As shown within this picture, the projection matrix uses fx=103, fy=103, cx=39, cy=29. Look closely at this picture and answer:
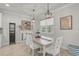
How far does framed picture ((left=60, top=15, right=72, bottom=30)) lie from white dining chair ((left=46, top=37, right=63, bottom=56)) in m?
0.25

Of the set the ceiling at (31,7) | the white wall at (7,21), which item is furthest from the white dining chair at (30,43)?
the ceiling at (31,7)

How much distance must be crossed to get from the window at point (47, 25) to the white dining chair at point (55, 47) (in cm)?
27

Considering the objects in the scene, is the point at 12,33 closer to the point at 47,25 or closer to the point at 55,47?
the point at 47,25

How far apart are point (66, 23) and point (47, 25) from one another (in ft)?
1.34

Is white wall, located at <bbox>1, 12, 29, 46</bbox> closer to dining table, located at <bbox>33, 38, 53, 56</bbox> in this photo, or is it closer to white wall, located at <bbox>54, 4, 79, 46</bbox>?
dining table, located at <bbox>33, 38, 53, 56</bbox>

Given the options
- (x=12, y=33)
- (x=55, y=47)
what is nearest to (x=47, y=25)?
(x=55, y=47)

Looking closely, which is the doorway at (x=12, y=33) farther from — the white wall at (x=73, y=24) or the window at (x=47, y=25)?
the white wall at (x=73, y=24)

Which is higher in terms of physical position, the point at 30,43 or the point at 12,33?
the point at 12,33

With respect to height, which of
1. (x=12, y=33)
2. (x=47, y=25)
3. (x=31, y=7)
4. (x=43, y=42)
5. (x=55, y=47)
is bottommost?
(x=55, y=47)

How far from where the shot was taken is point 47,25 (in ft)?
7.32

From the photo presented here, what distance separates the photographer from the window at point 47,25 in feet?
7.23

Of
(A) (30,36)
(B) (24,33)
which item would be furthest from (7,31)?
(A) (30,36)

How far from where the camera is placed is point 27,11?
2191 mm

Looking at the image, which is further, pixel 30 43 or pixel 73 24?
pixel 30 43
